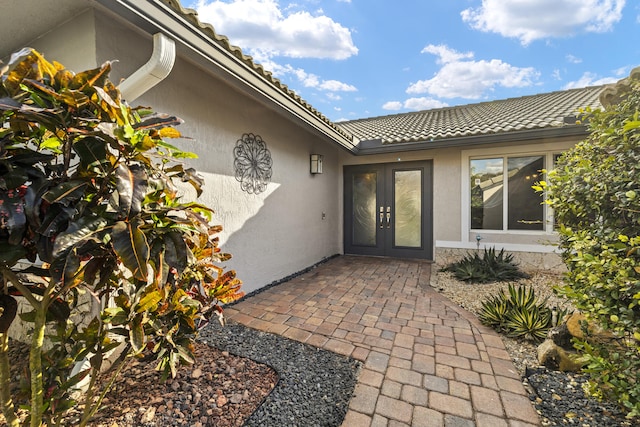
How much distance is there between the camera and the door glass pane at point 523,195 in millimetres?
5680

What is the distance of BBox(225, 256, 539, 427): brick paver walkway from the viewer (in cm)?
188

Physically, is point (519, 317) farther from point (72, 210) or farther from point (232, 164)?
point (232, 164)

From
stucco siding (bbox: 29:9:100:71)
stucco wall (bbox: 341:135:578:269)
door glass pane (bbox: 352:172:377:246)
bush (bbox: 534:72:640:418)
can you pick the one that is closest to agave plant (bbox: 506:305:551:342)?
bush (bbox: 534:72:640:418)

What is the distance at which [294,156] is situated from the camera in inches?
214

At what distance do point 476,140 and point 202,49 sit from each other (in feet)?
17.2

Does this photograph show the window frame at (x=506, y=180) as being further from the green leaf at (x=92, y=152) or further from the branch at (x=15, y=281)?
the branch at (x=15, y=281)

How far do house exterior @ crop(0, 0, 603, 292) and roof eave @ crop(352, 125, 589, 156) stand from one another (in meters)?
0.03

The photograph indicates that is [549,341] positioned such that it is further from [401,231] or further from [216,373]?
[401,231]

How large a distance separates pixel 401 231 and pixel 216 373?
223 inches

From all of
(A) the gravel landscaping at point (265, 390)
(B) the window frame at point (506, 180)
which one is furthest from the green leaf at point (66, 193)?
(B) the window frame at point (506, 180)

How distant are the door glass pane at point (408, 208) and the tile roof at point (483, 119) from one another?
1.12m

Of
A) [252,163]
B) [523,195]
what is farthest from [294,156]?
[523,195]

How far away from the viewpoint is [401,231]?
22.6 ft

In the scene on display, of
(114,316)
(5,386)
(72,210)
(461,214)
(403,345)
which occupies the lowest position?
(403,345)
